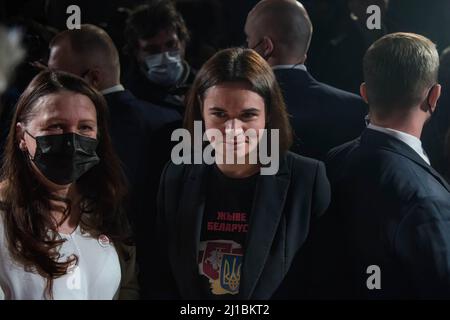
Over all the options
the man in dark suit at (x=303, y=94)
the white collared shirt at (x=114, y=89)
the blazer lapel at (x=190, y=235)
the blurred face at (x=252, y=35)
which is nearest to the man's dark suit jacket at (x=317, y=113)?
the man in dark suit at (x=303, y=94)

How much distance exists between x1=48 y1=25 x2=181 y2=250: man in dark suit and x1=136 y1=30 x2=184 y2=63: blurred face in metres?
0.09

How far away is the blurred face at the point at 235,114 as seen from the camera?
7.58ft

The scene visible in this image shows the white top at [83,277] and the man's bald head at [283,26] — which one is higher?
the man's bald head at [283,26]

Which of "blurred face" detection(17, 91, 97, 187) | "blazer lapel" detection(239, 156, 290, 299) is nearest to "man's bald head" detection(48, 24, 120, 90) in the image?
"blurred face" detection(17, 91, 97, 187)

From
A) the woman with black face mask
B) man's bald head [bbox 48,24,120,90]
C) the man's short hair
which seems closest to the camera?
the woman with black face mask

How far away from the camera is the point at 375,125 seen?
7.86 ft

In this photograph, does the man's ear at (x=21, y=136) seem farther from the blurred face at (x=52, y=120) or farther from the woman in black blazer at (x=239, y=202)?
the woman in black blazer at (x=239, y=202)

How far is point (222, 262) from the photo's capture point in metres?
2.33

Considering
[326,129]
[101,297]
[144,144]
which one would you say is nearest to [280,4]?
[326,129]

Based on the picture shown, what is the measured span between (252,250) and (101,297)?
1.59 feet

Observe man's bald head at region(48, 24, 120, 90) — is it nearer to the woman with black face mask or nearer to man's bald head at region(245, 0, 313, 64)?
the woman with black face mask

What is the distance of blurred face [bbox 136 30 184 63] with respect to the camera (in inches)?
101

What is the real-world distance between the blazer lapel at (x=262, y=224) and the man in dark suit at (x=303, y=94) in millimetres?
185

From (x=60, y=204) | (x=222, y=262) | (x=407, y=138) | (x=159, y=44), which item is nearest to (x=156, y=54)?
(x=159, y=44)
